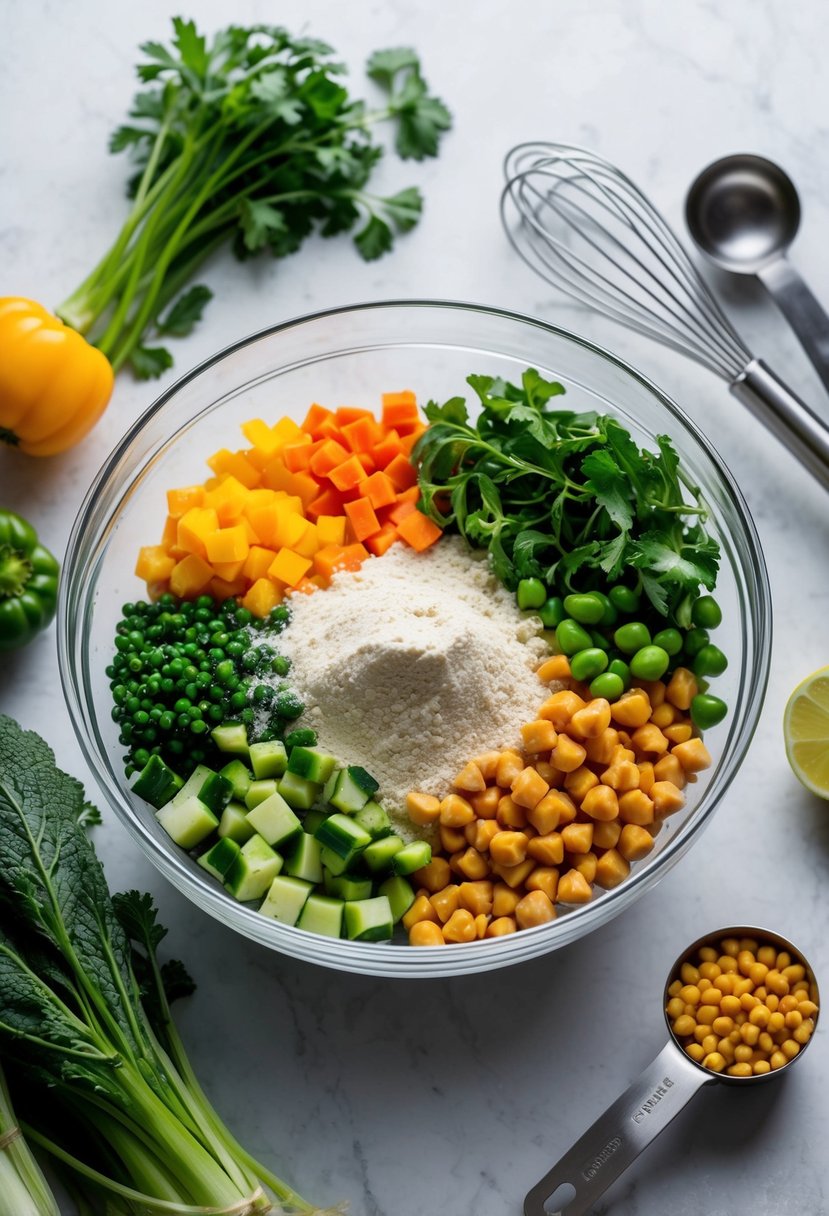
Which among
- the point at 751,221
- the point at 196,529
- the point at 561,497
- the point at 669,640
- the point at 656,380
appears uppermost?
the point at 751,221

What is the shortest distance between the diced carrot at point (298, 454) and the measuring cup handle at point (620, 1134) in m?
1.86

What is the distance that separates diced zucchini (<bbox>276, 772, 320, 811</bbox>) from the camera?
9.38ft

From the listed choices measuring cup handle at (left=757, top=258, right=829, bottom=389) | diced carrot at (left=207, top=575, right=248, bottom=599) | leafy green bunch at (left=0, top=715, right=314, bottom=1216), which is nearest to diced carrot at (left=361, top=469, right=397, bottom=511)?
diced carrot at (left=207, top=575, right=248, bottom=599)

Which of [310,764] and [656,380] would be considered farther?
[656,380]

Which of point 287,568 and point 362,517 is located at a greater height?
point 362,517

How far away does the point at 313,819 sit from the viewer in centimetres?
291

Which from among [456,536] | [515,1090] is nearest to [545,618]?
[456,536]

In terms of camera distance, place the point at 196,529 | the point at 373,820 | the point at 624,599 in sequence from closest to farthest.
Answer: the point at 373,820 → the point at 624,599 → the point at 196,529

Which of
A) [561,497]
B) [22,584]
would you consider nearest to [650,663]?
[561,497]

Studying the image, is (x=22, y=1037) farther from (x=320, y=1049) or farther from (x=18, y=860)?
(x=320, y=1049)

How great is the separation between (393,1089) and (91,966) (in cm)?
87

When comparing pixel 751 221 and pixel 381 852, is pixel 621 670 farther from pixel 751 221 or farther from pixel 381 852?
pixel 751 221

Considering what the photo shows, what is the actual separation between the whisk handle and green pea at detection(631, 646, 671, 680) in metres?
0.81

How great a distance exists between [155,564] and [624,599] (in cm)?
129
